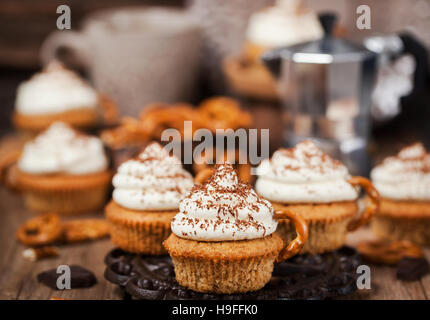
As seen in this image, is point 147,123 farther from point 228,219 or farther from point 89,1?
point 89,1

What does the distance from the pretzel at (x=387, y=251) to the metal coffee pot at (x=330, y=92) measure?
1.39 ft

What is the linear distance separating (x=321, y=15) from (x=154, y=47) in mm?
1177

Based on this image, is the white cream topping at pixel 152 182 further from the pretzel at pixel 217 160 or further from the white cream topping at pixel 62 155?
the white cream topping at pixel 62 155

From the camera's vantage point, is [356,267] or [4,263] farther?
[4,263]

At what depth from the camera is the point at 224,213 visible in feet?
5.06

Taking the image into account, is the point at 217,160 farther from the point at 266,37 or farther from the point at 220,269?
the point at 266,37

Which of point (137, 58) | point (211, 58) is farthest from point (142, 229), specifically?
point (211, 58)

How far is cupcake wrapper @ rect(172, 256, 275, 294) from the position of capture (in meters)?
1.54

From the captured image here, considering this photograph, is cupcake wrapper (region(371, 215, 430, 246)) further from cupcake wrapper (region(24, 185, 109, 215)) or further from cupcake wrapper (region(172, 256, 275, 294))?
cupcake wrapper (region(24, 185, 109, 215))

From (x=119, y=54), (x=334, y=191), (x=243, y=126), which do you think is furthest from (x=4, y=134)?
(x=334, y=191)

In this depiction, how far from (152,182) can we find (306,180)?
1.20 ft

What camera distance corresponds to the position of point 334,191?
181 centimetres

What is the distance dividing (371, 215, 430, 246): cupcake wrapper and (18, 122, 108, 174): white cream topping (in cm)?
93
